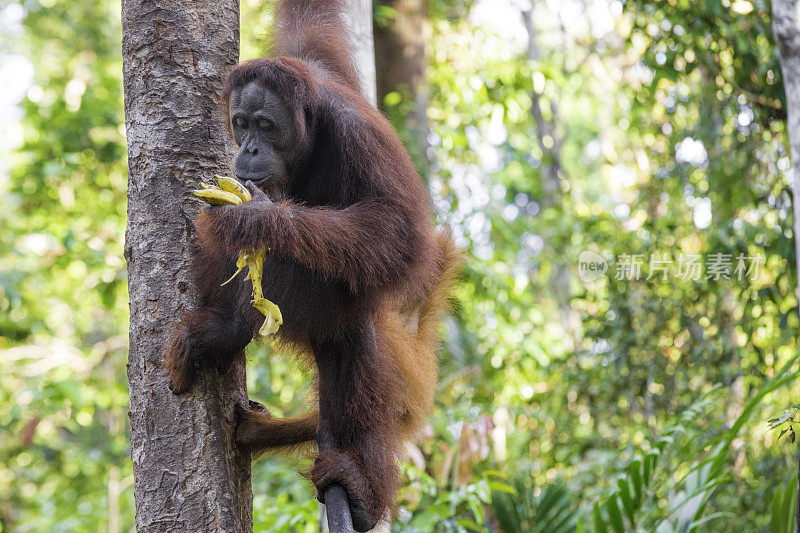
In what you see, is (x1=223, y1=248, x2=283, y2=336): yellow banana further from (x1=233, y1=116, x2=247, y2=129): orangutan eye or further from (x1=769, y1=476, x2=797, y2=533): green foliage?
(x1=769, y1=476, x2=797, y2=533): green foliage

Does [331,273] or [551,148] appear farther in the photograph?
[551,148]

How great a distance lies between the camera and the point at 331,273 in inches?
70.1

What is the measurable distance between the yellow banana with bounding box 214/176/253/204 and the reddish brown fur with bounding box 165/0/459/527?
0.05 meters

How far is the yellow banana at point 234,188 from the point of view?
5.40 ft

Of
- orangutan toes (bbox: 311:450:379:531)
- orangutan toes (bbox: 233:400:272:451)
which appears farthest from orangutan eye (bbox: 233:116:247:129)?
orangutan toes (bbox: 311:450:379:531)

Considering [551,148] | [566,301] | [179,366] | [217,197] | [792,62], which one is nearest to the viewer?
[217,197]

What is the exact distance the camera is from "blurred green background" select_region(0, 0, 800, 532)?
11.7ft

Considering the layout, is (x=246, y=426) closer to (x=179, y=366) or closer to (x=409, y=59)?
(x=179, y=366)

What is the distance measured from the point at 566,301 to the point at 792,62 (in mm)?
2301

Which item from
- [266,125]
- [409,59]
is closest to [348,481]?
[266,125]

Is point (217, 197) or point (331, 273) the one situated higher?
point (217, 197)

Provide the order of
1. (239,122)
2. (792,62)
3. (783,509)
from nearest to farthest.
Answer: (239,122), (783,509), (792,62)

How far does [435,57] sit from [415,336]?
331cm

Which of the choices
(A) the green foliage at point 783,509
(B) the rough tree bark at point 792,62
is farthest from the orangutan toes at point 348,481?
(B) the rough tree bark at point 792,62
